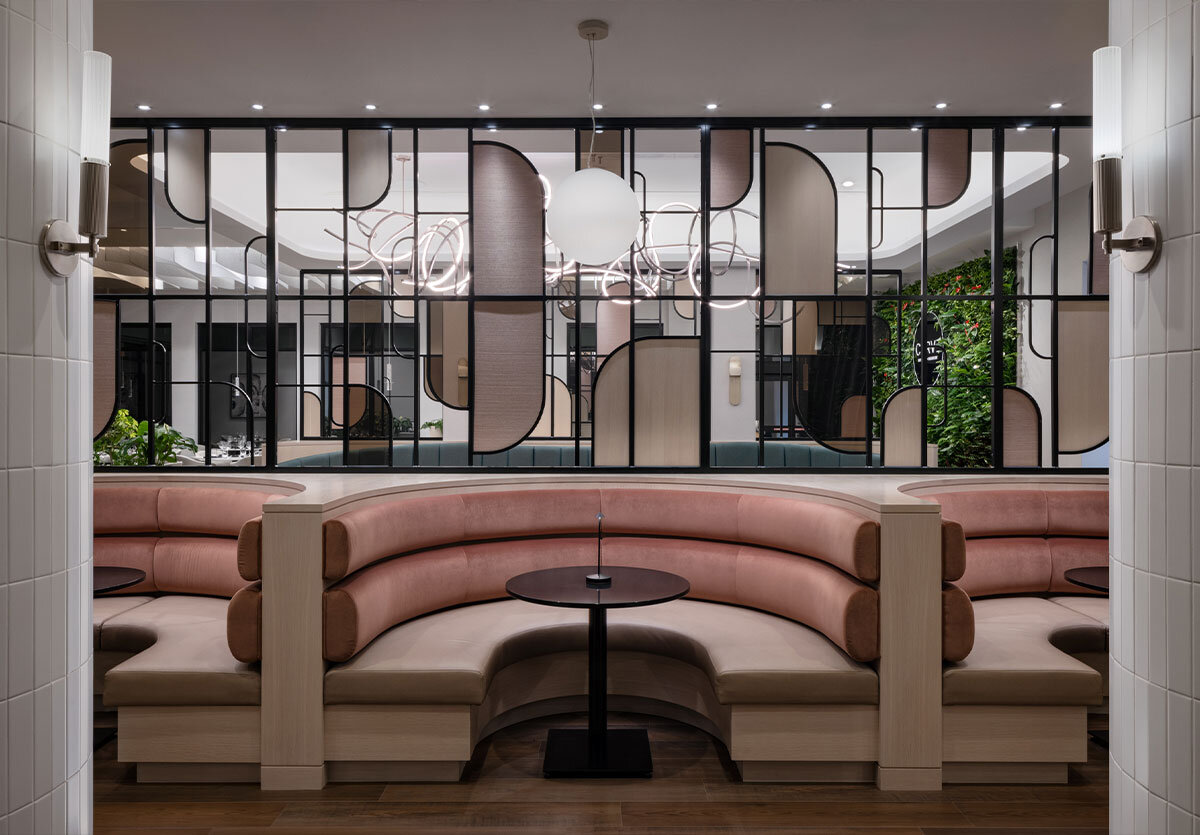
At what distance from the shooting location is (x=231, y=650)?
9.86ft

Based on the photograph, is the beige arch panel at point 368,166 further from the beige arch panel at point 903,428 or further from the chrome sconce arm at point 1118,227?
the chrome sconce arm at point 1118,227

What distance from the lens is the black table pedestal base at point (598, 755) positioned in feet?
10.1

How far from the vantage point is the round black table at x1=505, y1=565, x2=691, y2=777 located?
3006 mm

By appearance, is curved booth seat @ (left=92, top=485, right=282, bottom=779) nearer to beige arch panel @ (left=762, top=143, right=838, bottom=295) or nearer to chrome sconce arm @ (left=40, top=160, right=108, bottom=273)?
chrome sconce arm @ (left=40, top=160, right=108, bottom=273)

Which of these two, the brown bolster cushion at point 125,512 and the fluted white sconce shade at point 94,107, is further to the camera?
the brown bolster cushion at point 125,512

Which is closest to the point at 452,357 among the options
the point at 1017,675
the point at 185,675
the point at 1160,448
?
the point at 185,675

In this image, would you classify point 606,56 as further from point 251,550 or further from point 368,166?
point 251,550

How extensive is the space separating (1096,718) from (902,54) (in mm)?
3258

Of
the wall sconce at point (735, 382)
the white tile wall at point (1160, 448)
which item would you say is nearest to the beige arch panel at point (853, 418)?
the white tile wall at point (1160, 448)

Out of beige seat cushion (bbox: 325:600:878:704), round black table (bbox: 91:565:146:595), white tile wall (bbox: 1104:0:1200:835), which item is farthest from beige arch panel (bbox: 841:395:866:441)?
round black table (bbox: 91:565:146:595)

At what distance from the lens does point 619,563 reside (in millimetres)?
4066

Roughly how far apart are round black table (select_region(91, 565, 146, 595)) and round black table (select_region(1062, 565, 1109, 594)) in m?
4.23

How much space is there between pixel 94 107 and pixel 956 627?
10.5 ft

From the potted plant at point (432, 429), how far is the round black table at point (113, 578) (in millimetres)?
8425
